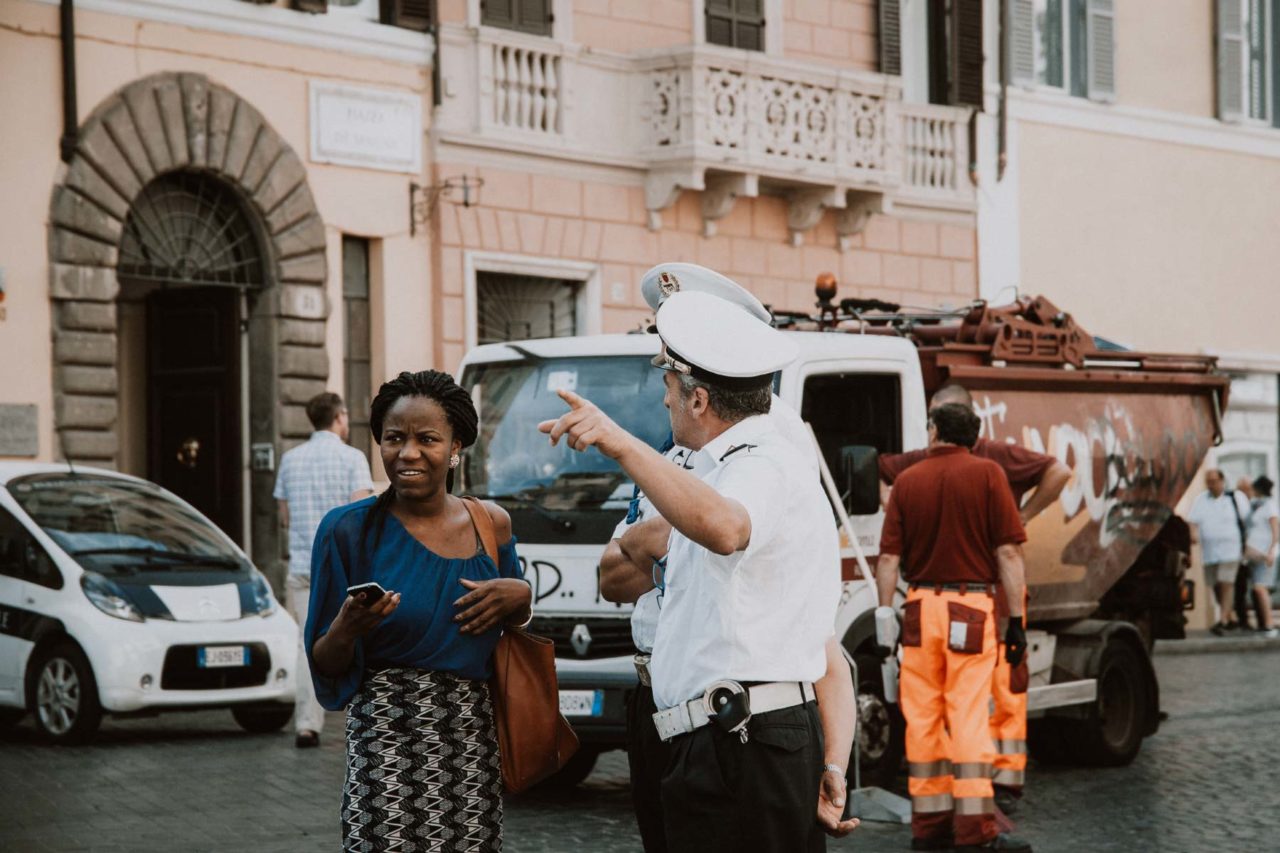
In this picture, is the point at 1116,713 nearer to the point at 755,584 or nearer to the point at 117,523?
the point at 117,523

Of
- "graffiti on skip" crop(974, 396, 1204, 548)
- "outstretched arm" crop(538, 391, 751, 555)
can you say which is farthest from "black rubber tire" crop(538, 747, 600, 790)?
"outstretched arm" crop(538, 391, 751, 555)

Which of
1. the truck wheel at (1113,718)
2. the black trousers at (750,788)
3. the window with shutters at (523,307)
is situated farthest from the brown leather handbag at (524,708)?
the window with shutters at (523,307)

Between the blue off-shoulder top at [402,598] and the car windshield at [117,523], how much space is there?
8.55m

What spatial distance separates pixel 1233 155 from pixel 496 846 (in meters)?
24.4

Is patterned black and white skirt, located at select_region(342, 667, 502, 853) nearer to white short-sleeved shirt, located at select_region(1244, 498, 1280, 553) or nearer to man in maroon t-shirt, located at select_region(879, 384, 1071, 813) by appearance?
man in maroon t-shirt, located at select_region(879, 384, 1071, 813)

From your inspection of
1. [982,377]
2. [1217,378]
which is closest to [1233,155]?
[1217,378]

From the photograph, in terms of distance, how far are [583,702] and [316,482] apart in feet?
11.2

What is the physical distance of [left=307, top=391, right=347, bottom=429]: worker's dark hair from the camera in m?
12.8

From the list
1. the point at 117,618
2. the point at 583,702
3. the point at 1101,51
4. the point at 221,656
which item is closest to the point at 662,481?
the point at 583,702

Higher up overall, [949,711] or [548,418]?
[548,418]

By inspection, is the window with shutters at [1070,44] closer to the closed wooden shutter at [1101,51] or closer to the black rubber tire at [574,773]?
the closed wooden shutter at [1101,51]

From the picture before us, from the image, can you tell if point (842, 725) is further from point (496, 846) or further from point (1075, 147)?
point (1075, 147)

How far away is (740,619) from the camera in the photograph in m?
4.34

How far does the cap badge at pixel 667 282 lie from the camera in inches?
206
